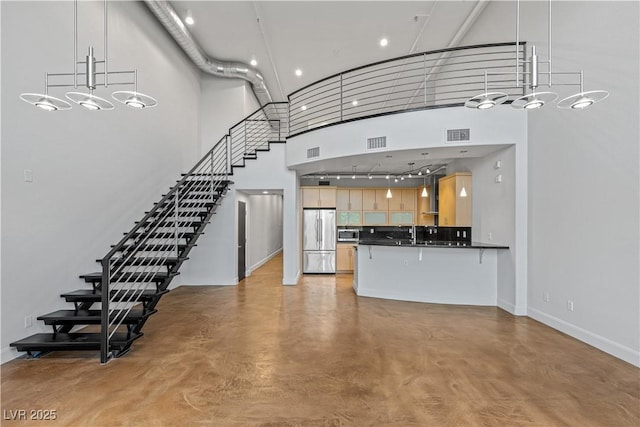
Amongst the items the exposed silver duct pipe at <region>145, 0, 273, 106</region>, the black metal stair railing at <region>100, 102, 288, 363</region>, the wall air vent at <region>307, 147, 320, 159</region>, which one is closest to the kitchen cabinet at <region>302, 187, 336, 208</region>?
the black metal stair railing at <region>100, 102, 288, 363</region>

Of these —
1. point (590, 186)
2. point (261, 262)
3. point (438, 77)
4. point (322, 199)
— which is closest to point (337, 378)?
point (590, 186)

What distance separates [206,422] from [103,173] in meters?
4.51

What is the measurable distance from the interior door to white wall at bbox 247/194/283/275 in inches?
23.4

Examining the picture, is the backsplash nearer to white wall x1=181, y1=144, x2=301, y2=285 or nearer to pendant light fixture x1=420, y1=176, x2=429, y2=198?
pendant light fixture x1=420, y1=176, x2=429, y2=198

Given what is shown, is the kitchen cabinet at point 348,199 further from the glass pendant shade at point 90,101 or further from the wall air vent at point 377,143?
the glass pendant shade at point 90,101

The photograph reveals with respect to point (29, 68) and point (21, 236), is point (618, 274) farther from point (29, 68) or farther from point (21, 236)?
point (29, 68)

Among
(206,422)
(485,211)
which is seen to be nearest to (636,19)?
(485,211)

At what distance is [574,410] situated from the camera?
103 inches

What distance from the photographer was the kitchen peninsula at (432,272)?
595 cm

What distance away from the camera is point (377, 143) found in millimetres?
5816

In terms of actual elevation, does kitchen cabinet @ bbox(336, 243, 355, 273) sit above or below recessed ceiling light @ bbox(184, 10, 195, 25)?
below

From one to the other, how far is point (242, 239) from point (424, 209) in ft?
18.7

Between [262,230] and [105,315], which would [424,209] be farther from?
[105,315]

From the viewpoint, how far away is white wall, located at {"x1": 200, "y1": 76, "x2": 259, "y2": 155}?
9.23 m
